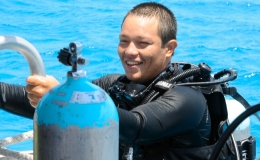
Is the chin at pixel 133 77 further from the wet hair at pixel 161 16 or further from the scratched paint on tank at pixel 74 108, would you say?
the scratched paint on tank at pixel 74 108

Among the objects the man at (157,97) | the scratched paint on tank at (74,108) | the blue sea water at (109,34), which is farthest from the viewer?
the blue sea water at (109,34)

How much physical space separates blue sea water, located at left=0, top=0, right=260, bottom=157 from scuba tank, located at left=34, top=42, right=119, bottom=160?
4.14 m

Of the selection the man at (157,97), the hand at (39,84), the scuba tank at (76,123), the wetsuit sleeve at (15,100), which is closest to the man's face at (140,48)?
the man at (157,97)

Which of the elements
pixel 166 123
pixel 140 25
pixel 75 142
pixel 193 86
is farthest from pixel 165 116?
pixel 75 142

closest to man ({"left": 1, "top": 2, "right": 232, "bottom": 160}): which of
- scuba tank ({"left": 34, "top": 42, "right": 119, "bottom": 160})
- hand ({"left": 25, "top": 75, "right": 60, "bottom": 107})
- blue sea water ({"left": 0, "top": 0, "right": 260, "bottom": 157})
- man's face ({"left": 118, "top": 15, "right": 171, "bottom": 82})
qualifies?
man's face ({"left": 118, "top": 15, "right": 171, "bottom": 82})

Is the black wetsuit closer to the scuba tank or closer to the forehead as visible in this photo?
the forehead

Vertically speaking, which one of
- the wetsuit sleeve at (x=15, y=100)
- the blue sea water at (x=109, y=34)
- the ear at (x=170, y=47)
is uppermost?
the ear at (x=170, y=47)

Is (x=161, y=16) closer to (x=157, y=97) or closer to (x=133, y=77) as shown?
(x=133, y=77)

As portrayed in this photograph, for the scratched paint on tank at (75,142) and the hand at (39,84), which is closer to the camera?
the scratched paint on tank at (75,142)

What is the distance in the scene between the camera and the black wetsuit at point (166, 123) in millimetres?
2152

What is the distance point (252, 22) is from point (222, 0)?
1307 millimetres

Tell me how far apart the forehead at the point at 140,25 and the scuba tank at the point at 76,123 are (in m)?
1.00

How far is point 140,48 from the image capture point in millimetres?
2541

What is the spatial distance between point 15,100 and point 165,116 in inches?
28.4
